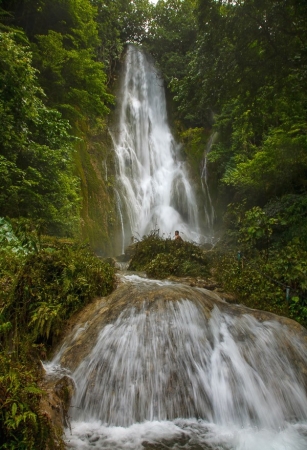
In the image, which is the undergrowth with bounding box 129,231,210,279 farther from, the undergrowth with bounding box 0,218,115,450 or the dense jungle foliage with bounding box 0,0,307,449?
the undergrowth with bounding box 0,218,115,450

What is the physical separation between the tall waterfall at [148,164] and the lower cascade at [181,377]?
429 inches

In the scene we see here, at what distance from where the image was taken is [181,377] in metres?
4.12

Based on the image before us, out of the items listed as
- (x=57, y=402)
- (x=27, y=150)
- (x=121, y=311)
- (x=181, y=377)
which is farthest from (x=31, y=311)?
(x=27, y=150)

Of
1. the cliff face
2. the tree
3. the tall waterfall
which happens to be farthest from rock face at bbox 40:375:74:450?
the tall waterfall

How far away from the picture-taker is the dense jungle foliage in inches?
186

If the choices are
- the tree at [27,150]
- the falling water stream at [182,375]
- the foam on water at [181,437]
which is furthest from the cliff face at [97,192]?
the foam on water at [181,437]

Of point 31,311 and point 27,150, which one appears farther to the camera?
point 27,150

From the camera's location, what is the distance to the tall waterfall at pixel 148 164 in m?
18.5

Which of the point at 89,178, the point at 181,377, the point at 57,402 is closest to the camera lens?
the point at 57,402

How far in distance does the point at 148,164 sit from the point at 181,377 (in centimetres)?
1853

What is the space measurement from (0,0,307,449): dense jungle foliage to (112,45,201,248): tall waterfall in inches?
72.9

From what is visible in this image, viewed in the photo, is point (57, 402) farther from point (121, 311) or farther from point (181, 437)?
point (121, 311)

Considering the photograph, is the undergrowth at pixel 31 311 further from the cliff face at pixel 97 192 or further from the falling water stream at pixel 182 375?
the cliff face at pixel 97 192

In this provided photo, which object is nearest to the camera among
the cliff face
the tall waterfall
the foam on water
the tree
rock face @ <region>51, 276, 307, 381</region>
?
the foam on water
